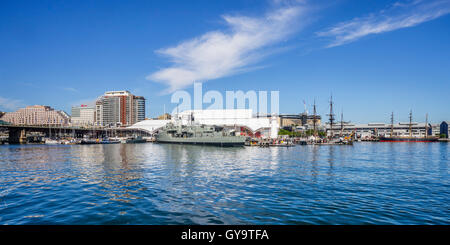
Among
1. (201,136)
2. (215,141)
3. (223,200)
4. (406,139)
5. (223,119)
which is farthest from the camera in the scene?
(223,119)

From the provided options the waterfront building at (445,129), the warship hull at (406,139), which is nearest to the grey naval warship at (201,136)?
the warship hull at (406,139)

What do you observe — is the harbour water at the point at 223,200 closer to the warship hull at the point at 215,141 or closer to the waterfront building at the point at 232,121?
the warship hull at the point at 215,141

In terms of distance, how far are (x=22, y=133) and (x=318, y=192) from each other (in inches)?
5748

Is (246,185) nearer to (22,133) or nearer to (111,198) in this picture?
(111,198)

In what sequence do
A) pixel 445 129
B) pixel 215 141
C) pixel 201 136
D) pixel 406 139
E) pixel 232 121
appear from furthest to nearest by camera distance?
pixel 445 129
pixel 232 121
pixel 406 139
pixel 201 136
pixel 215 141

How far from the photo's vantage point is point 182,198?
15.6 m

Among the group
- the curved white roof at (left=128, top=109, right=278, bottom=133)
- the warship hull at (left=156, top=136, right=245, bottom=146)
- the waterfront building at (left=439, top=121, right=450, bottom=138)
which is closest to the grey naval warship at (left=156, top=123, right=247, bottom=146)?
the warship hull at (left=156, top=136, right=245, bottom=146)

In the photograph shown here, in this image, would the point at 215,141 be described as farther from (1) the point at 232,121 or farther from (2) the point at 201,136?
(1) the point at 232,121

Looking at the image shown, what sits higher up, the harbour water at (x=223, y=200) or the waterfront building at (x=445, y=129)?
the waterfront building at (x=445, y=129)

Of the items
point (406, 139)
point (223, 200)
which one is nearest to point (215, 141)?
point (223, 200)

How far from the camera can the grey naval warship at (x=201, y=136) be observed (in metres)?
81.2

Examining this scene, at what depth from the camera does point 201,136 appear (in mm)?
90625

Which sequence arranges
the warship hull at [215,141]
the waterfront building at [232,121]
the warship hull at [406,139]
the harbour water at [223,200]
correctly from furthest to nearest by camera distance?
1. the waterfront building at [232,121]
2. the warship hull at [406,139]
3. the warship hull at [215,141]
4. the harbour water at [223,200]
